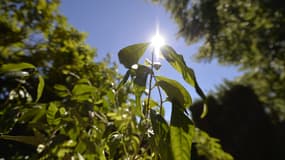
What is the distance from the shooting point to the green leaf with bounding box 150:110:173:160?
33 cm

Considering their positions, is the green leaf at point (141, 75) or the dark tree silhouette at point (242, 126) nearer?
the green leaf at point (141, 75)

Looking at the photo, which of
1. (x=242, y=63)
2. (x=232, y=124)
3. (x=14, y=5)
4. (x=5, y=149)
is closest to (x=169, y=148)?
(x=5, y=149)

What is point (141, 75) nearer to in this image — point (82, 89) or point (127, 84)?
point (82, 89)

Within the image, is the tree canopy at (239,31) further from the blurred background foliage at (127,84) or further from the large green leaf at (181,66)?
the large green leaf at (181,66)

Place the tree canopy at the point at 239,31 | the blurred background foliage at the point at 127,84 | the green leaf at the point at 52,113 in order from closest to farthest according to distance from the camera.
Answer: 1. the green leaf at the point at 52,113
2. the blurred background foliage at the point at 127,84
3. the tree canopy at the point at 239,31

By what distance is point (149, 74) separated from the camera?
0.42m

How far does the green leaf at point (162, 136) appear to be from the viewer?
13.0 inches

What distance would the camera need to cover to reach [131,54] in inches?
16.2

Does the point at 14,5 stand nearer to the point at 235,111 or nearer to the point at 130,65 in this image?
the point at 130,65

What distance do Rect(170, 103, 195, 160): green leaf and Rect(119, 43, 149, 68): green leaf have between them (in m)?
0.11

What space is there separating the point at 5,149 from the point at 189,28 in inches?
339

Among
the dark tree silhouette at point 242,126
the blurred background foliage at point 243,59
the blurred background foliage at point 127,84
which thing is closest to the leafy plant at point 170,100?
the blurred background foliage at point 127,84

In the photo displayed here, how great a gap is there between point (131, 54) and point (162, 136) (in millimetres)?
132

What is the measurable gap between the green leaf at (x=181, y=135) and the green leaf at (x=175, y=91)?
32 millimetres
